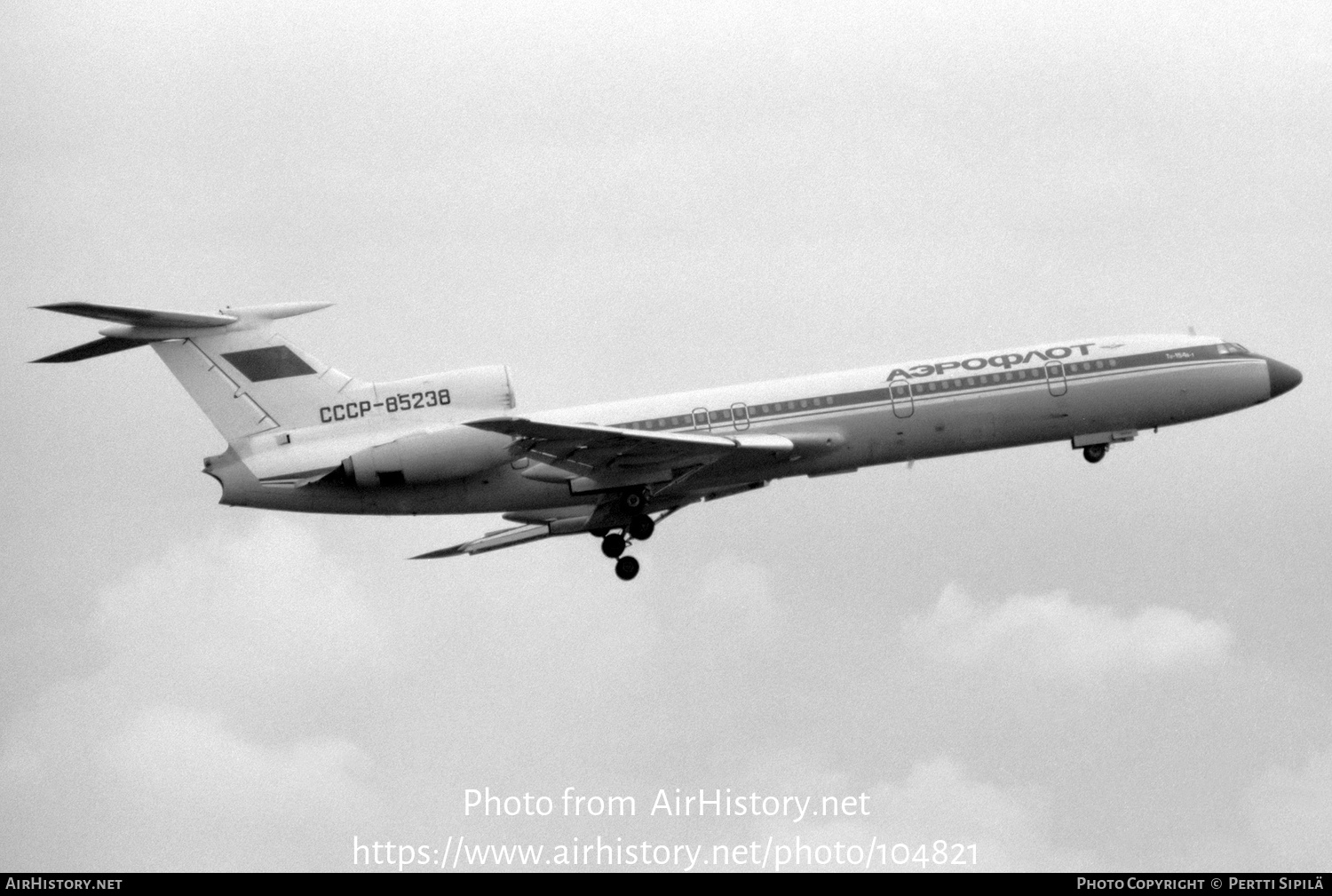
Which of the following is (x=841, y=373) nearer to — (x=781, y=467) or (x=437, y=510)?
(x=781, y=467)

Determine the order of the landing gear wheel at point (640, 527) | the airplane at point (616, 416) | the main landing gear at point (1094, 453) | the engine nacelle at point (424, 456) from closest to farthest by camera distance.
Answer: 1. the engine nacelle at point (424, 456)
2. the airplane at point (616, 416)
3. the landing gear wheel at point (640, 527)
4. the main landing gear at point (1094, 453)

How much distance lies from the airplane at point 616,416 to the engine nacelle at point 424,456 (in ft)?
0.21

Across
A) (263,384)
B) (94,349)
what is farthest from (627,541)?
(94,349)

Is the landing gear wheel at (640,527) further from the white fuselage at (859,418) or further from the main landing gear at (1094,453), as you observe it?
the main landing gear at (1094,453)

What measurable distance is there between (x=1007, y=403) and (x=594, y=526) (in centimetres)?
942

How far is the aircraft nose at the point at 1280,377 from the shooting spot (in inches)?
1711

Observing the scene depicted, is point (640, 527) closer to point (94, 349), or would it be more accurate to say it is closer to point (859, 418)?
point (859, 418)

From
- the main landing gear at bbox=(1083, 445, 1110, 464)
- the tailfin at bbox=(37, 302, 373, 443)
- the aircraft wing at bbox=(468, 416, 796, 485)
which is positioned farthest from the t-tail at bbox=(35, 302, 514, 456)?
the main landing gear at bbox=(1083, 445, 1110, 464)

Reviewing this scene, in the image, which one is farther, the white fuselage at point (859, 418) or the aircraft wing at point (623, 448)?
the white fuselage at point (859, 418)

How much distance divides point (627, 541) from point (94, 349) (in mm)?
12044

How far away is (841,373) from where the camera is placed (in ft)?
137

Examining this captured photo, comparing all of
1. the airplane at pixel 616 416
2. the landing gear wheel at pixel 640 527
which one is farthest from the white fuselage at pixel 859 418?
the landing gear wheel at pixel 640 527

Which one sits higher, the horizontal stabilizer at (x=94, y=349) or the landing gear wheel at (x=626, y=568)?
the horizontal stabilizer at (x=94, y=349)
